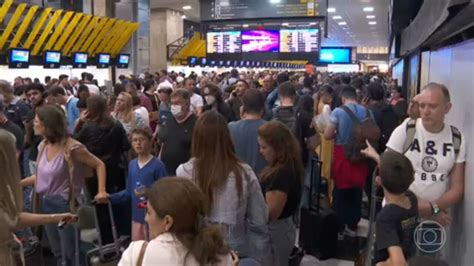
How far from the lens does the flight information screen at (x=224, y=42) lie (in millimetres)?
13141

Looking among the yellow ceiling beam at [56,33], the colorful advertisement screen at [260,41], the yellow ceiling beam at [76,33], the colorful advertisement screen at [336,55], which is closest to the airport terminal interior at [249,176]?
the colorful advertisement screen at [260,41]

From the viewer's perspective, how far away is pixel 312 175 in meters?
4.71

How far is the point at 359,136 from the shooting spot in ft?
15.1

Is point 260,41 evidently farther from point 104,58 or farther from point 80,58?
point 104,58

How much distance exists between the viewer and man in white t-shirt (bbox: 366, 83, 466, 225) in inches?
108

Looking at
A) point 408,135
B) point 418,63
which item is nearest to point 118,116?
point 408,135

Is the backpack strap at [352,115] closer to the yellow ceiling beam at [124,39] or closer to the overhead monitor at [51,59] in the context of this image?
the overhead monitor at [51,59]

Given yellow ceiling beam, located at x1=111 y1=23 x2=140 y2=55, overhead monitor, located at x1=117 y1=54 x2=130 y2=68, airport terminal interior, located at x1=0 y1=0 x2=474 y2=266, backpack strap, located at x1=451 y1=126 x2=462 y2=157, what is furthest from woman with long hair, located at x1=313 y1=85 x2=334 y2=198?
overhead monitor, located at x1=117 y1=54 x2=130 y2=68

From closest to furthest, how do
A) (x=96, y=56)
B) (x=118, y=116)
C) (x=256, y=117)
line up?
1. (x=256, y=117)
2. (x=118, y=116)
3. (x=96, y=56)

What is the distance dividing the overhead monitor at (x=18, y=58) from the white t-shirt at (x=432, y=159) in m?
12.1

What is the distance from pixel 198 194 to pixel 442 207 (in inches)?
66.0

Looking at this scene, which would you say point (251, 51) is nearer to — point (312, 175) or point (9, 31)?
point (9, 31)

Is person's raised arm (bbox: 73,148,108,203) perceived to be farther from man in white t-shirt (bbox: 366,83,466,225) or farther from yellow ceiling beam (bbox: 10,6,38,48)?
yellow ceiling beam (bbox: 10,6,38,48)

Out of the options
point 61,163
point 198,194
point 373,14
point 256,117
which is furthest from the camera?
point 373,14
